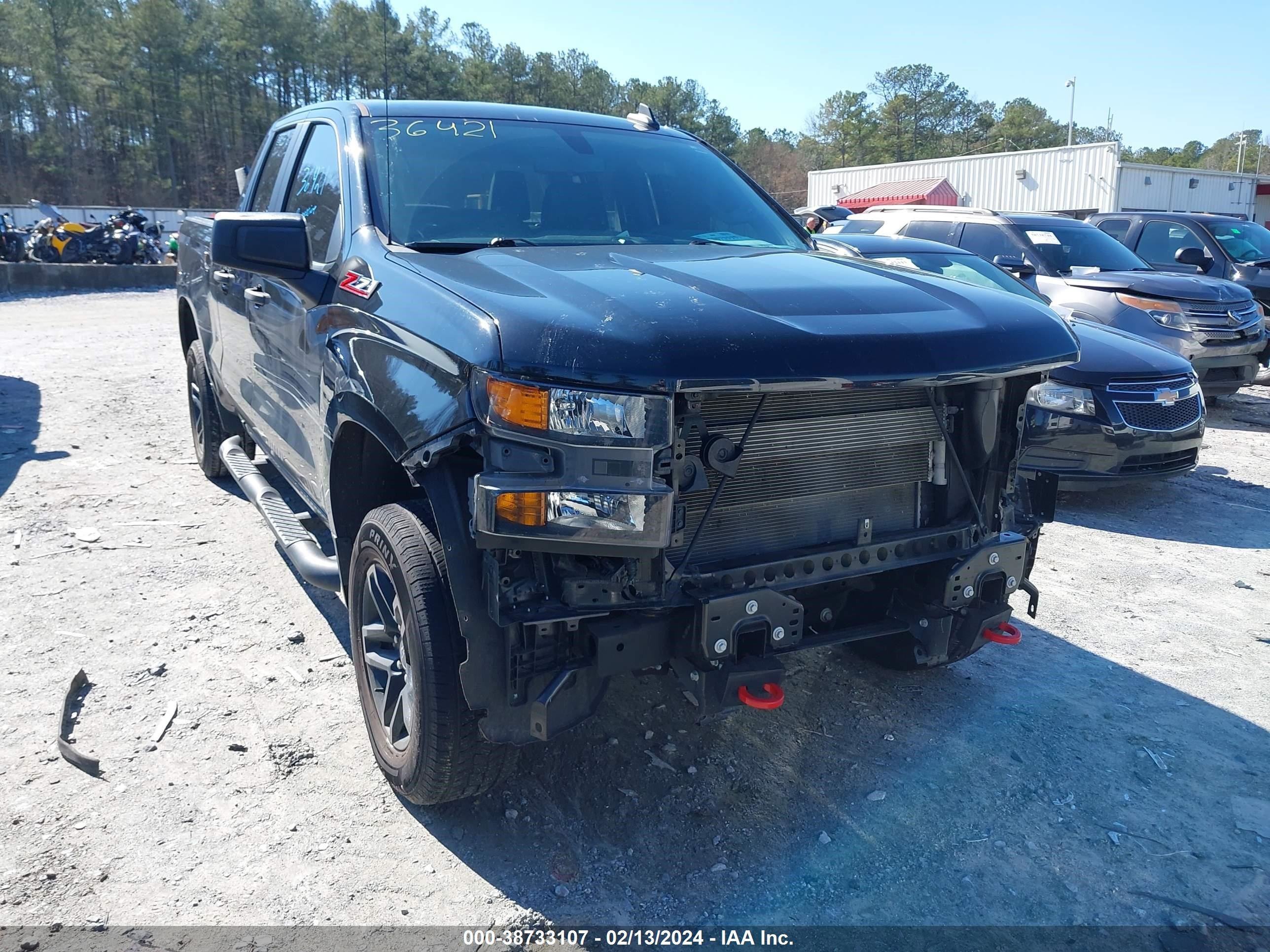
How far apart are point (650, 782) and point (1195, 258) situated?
10.5 meters

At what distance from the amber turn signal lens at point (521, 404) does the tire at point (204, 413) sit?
4.19 metres

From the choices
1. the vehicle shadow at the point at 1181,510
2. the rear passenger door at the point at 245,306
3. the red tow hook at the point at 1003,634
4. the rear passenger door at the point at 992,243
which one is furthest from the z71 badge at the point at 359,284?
the rear passenger door at the point at 992,243

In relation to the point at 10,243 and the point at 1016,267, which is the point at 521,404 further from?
the point at 10,243

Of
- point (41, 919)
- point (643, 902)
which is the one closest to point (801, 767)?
point (643, 902)

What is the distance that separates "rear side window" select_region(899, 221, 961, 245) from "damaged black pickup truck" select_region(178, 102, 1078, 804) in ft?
21.6

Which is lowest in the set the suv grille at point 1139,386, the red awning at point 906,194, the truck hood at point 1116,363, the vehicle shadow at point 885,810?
the vehicle shadow at point 885,810

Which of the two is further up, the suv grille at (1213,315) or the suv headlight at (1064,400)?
the suv grille at (1213,315)

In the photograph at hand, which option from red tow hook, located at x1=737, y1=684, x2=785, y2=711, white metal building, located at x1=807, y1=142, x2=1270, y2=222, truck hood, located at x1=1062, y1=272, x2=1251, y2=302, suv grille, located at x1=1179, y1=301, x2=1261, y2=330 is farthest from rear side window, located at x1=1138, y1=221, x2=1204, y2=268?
white metal building, located at x1=807, y1=142, x2=1270, y2=222

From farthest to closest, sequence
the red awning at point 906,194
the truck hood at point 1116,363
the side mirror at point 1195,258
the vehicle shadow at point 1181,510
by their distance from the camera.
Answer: the red awning at point 906,194 → the side mirror at point 1195,258 → the truck hood at point 1116,363 → the vehicle shadow at point 1181,510

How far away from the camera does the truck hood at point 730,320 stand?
2.22 m

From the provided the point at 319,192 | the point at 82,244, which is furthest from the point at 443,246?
the point at 82,244

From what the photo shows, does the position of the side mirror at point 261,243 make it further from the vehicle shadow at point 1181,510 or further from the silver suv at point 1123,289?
the silver suv at point 1123,289

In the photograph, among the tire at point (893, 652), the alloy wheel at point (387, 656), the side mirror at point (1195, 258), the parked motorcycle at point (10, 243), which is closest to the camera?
the alloy wheel at point (387, 656)

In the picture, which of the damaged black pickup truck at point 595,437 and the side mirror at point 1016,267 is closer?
the damaged black pickup truck at point 595,437
